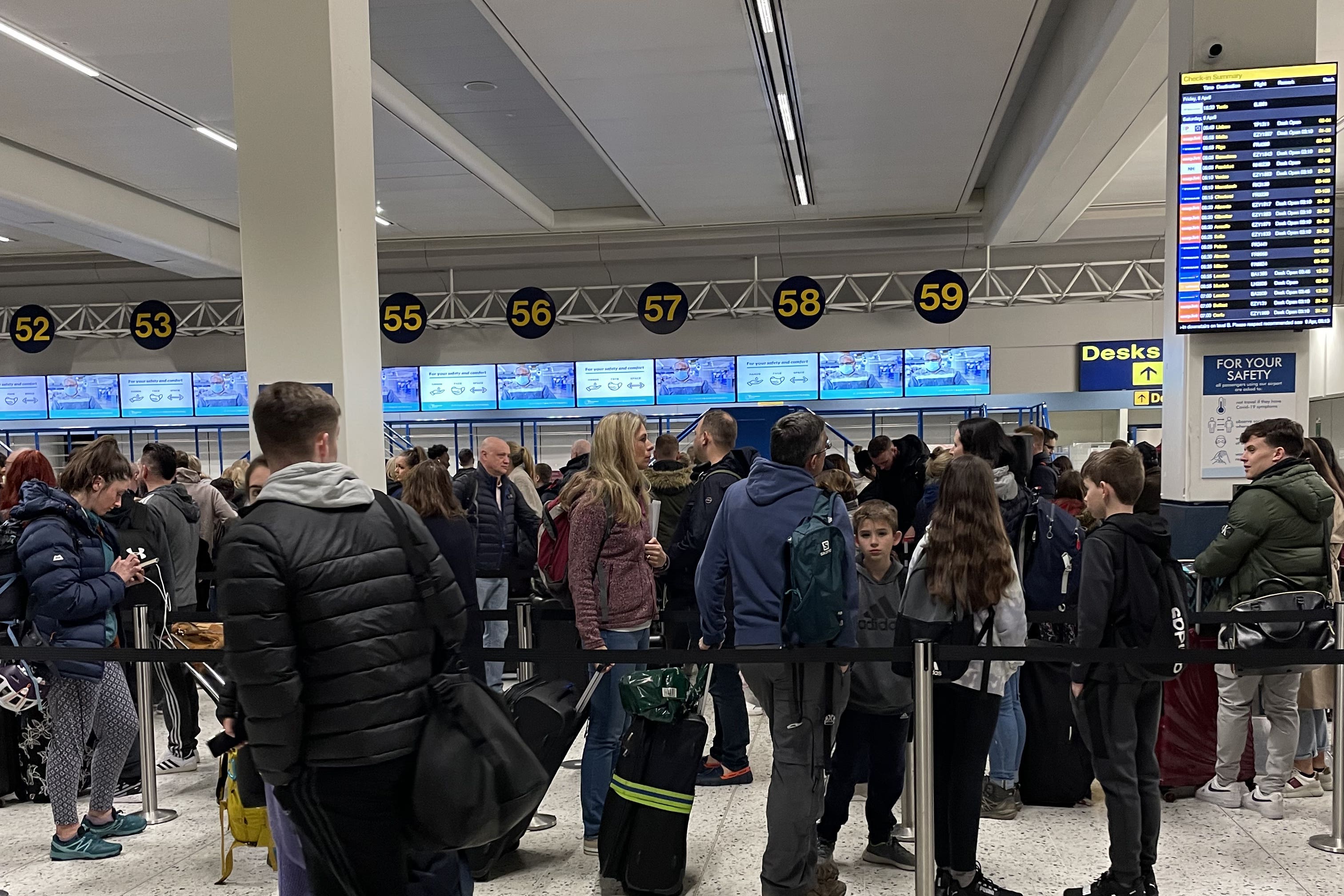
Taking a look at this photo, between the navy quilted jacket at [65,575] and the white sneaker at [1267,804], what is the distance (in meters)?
4.81

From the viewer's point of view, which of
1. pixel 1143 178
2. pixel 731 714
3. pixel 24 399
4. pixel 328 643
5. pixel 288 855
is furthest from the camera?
pixel 24 399

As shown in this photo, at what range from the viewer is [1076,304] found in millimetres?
14297

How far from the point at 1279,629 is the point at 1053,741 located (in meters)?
1.01

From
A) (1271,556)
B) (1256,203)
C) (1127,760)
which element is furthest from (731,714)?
(1256,203)

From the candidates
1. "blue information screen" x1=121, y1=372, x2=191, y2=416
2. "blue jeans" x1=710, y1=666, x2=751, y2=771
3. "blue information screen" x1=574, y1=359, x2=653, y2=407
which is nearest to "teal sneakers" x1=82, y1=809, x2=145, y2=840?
"blue jeans" x1=710, y1=666, x2=751, y2=771

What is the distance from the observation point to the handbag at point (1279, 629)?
13.3 feet

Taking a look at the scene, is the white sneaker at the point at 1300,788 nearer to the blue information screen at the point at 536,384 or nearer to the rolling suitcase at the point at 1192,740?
the rolling suitcase at the point at 1192,740

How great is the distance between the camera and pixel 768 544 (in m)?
3.42

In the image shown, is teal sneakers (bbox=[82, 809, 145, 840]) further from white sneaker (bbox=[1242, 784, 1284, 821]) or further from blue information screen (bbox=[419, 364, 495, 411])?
blue information screen (bbox=[419, 364, 495, 411])

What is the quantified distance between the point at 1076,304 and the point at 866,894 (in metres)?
12.3

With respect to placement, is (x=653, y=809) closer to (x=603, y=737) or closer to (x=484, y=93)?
(x=603, y=737)

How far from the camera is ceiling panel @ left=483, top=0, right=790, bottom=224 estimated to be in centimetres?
660

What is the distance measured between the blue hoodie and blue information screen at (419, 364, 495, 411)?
39.9ft

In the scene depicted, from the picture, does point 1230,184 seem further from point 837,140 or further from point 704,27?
point 837,140
